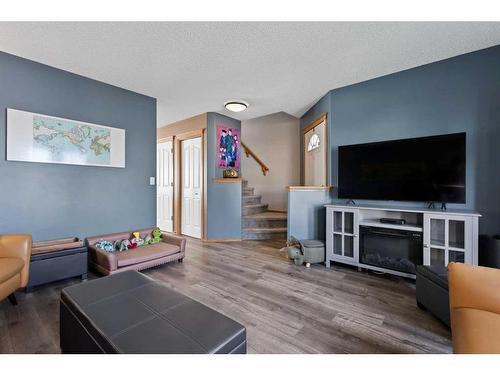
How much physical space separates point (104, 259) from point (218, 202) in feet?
7.11

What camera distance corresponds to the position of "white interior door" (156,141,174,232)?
4.97 meters

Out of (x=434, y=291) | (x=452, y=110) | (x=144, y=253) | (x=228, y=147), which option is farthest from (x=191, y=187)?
(x=452, y=110)

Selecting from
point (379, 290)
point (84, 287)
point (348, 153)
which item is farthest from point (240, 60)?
point (379, 290)

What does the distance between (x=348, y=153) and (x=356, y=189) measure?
1.59 ft

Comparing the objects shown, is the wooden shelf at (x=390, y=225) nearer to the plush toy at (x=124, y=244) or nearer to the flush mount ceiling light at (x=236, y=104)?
the flush mount ceiling light at (x=236, y=104)

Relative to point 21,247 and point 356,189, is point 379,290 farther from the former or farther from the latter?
point 21,247

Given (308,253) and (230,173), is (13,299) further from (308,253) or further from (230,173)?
(230,173)

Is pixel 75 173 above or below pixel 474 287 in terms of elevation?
above

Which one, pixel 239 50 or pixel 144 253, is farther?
pixel 144 253

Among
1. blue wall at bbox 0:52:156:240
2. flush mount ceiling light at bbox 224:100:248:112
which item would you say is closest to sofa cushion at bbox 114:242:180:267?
blue wall at bbox 0:52:156:240

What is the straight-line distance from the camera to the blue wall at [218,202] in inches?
167

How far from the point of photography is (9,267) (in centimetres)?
172

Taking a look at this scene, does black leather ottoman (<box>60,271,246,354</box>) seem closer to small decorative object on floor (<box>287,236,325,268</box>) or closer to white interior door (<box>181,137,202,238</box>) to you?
small decorative object on floor (<box>287,236,325,268</box>)

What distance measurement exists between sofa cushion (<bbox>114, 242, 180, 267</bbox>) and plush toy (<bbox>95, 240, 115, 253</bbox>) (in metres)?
0.16
